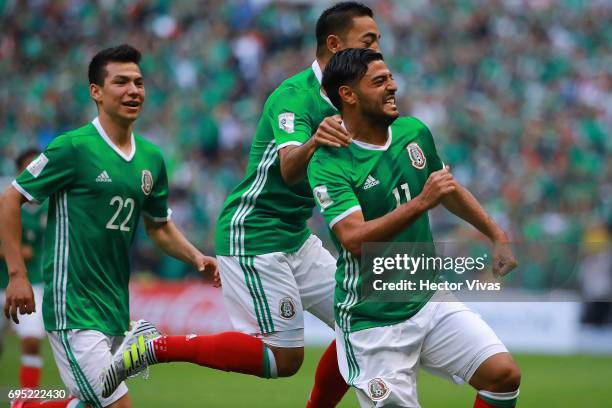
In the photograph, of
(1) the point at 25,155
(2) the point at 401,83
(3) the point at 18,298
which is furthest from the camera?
(2) the point at 401,83

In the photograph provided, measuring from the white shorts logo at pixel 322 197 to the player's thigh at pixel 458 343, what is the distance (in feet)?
2.61

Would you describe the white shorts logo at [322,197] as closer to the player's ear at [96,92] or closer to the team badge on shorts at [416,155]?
the team badge on shorts at [416,155]

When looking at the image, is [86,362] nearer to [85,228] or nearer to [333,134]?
[85,228]

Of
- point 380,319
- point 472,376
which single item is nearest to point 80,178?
point 380,319

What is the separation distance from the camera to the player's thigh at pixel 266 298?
654 centimetres

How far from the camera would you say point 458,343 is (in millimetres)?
5594

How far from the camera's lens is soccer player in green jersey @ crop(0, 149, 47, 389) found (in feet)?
29.8

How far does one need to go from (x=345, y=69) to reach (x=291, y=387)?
6.22 m

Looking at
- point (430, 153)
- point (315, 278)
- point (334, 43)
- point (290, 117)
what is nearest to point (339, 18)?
point (334, 43)

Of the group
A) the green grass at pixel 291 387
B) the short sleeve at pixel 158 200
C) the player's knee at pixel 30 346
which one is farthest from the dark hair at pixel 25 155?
the short sleeve at pixel 158 200

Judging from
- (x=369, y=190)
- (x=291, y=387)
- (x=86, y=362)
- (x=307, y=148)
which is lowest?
(x=291, y=387)

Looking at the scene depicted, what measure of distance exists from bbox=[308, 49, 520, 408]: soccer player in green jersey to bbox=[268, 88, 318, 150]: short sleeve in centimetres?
44

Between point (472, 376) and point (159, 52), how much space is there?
1520 centimetres

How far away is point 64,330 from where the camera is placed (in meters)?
6.32
